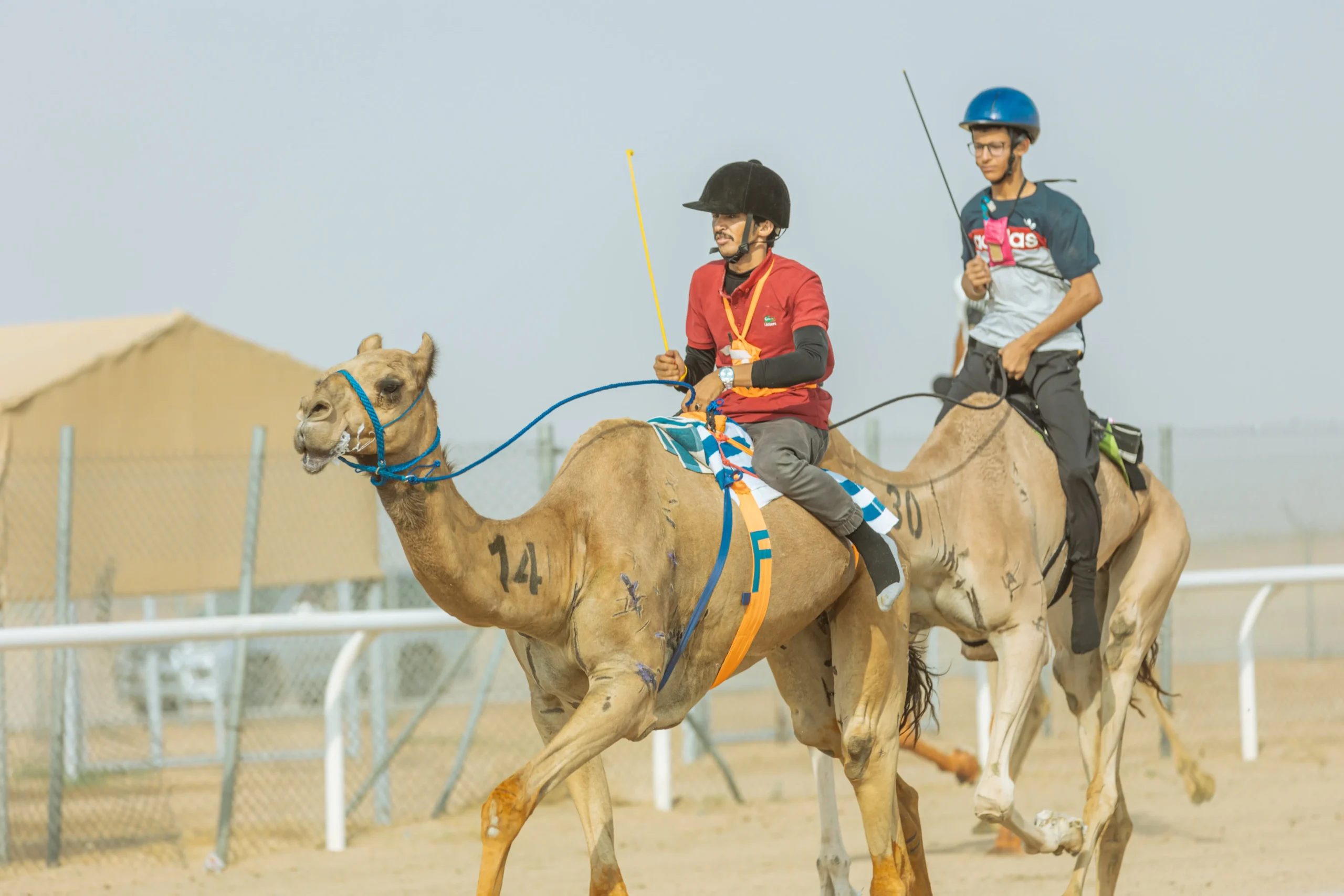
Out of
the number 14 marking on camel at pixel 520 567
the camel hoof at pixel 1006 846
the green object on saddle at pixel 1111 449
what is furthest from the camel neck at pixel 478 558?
the camel hoof at pixel 1006 846

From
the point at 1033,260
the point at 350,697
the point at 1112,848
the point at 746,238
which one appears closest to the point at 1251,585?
the point at 1112,848

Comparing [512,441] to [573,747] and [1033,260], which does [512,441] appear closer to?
[573,747]

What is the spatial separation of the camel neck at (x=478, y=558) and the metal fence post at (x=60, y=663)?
15.4 ft

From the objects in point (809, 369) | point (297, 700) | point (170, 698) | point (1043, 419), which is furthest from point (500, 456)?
point (809, 369)

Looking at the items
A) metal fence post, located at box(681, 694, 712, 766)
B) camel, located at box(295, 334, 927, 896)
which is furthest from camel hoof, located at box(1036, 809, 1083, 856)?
metal fence post, located at box(681, 694, 712, 766)

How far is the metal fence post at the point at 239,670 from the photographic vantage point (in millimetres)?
8633

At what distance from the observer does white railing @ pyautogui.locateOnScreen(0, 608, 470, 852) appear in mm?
7785

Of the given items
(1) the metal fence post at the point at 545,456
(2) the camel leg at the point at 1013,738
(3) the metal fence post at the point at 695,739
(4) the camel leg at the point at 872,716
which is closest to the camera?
(4) the camel leg at the point at 872,716

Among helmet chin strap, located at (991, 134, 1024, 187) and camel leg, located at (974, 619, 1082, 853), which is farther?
helmet chin strap, located at (991, 134, 1024, 187)

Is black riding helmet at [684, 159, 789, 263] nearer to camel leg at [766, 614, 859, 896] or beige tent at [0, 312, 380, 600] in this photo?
camel leg at [766, 614, 859, 896]

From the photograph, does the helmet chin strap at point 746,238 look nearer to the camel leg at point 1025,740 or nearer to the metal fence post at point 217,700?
the camel leg at point 1025,740

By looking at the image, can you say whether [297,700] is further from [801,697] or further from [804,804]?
[801,697]

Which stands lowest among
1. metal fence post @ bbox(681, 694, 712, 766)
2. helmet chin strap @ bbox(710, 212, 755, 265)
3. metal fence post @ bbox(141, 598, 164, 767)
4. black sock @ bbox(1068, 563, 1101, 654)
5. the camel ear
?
metal fence post @ bbox(681, 694, 712, 766)

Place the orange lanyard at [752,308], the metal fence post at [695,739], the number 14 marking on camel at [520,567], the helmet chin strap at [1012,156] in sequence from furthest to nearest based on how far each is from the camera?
the metal fence post at [695,739], the helmet chin strap at [1012,156], the orange lanyard at [752,308], the number 14 marking on camel at [520,567]
